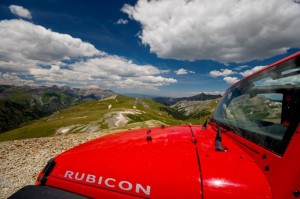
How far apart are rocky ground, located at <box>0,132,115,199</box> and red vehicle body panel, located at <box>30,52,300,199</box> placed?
9071 millimetres

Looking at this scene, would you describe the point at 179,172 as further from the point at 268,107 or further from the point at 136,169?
the point at 268,107

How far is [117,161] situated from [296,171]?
186 cm

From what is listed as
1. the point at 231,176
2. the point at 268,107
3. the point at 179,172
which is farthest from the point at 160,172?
the point at 268,107

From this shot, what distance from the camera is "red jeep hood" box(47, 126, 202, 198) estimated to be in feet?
7.20

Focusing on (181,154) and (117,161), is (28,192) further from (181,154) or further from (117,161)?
(181,154)

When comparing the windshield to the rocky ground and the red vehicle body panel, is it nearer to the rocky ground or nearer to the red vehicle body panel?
the red vehicle body panel

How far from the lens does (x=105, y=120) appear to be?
76938 millimetres

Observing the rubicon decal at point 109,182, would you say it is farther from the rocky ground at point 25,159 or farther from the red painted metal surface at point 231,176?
the rocky ground at point 25,159

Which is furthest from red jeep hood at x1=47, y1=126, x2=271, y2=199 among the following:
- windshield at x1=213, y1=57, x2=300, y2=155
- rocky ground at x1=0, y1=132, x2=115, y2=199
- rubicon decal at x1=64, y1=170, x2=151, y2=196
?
rocky ground at x1=0, y1=132, x2=115, y2=199

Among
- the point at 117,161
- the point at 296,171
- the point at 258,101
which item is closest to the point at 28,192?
the point at 117,161

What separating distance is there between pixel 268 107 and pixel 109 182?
107 inches

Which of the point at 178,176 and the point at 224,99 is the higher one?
the point at 224,99

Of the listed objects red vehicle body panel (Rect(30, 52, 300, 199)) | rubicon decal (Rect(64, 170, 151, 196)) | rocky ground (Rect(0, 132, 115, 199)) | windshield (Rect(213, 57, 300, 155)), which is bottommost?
rocky ground (Rect(0, 132, 115, 199))

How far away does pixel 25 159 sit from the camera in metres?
13.1
